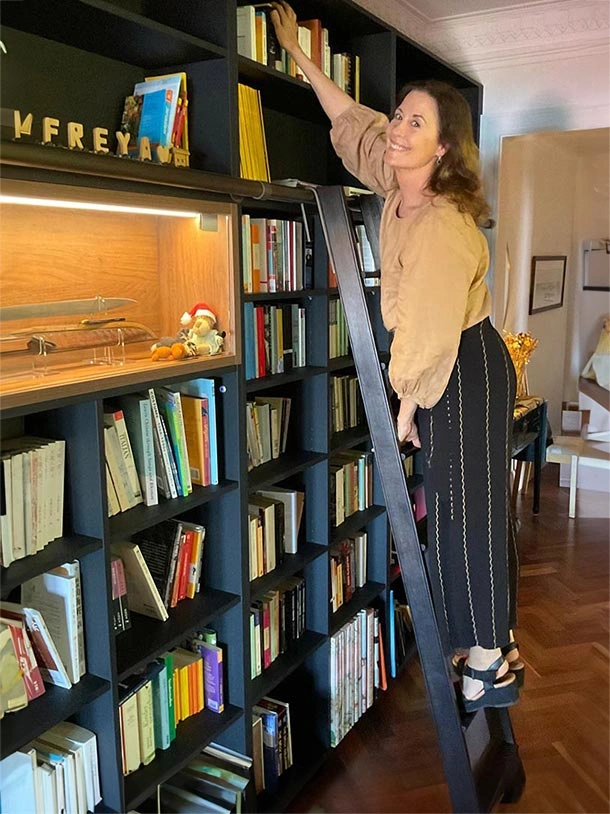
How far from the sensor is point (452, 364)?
1.64 metres

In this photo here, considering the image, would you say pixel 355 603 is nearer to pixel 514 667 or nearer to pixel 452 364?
pixel 514 667

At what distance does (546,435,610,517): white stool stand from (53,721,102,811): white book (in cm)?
339

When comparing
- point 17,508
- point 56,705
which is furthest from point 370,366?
point 56,705

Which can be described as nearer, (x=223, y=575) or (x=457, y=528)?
(x=457, y=528)

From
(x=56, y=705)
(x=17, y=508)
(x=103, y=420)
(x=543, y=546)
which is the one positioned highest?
(x=103, y=420)

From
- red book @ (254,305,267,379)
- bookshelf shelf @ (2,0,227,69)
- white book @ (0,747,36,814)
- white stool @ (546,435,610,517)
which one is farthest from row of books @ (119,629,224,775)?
white stool @ (546,435,610,517)

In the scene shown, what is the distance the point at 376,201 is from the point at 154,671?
4.23 feet

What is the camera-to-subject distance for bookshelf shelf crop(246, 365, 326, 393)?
1.98 m

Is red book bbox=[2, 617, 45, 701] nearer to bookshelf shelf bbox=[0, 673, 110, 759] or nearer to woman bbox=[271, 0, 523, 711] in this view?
bookshelf shelf bbox=[0, 673, 110, 759]

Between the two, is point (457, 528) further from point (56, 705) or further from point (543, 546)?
point (543, 546)

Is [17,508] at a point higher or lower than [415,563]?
higher

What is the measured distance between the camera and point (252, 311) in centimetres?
200

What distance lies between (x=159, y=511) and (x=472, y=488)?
0.73 m

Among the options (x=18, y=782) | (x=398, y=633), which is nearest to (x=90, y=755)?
(x=18, y=782)
